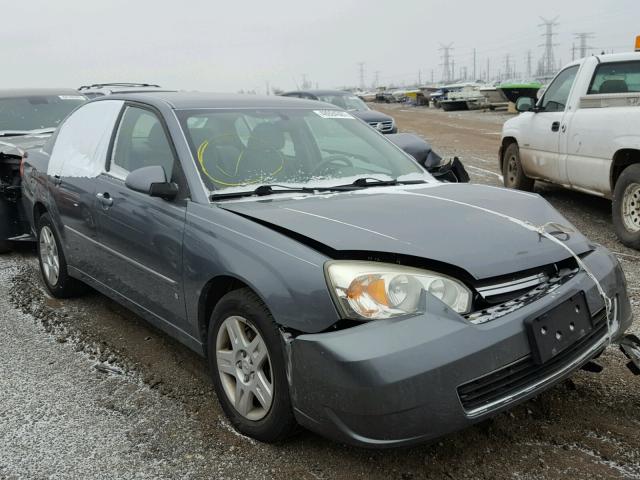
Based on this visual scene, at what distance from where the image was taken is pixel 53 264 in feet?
17.0

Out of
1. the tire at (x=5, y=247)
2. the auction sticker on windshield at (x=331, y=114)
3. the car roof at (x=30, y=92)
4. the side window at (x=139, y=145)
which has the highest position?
the car roof at (x=30, y=92)

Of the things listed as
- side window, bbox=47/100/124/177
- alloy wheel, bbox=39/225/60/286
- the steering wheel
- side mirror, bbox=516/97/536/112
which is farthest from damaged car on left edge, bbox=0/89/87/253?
side mirror, bbox=516/97/536/112

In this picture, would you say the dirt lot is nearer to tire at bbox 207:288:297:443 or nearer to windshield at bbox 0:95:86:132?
tire at bbox 207:288:297:443

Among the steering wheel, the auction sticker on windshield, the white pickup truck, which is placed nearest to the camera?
the steering wheel

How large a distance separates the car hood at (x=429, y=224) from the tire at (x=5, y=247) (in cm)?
444

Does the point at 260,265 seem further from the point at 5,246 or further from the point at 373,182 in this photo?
the point at 5,246

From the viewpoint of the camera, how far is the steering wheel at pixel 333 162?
3.79 m

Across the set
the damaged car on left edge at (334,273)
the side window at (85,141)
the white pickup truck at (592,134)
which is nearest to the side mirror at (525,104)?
the white pickup truck at (592,134)

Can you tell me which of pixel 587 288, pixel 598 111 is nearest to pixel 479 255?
pixel 587 288

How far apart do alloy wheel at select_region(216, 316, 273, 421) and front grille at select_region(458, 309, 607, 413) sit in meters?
0.84

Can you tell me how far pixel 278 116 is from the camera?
13.3ft

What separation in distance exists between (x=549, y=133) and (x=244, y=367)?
19.5 feet

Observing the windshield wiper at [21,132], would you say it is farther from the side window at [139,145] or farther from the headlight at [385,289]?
the headlight at [385,289]

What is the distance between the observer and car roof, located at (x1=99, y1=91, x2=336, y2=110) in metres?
3.88
